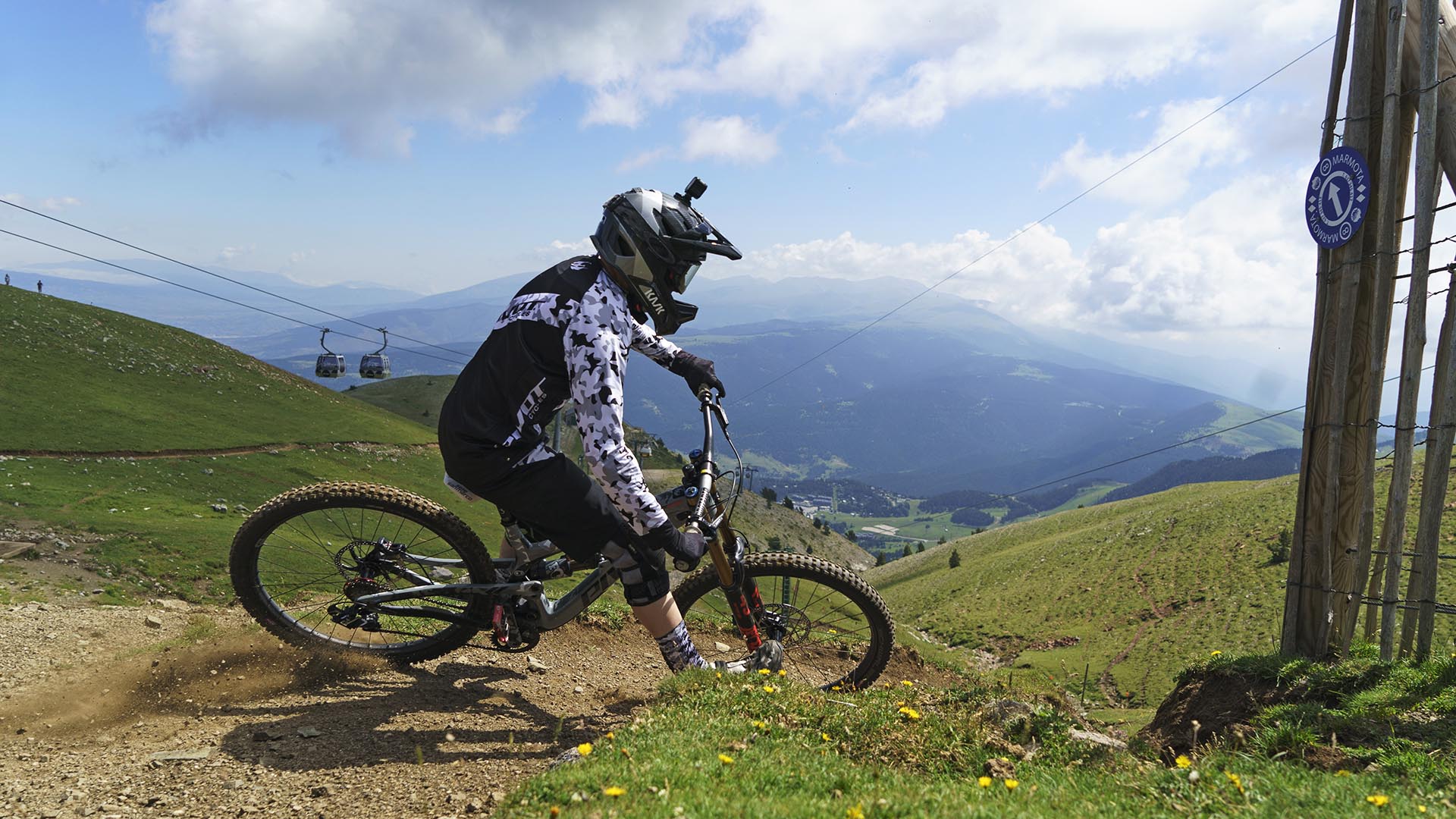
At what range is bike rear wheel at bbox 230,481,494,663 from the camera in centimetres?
A: 691

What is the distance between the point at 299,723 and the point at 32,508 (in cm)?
3017

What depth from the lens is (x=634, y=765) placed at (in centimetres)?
459

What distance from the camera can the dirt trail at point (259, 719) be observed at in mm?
4770

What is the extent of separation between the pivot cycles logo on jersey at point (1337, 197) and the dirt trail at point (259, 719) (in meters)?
7.73

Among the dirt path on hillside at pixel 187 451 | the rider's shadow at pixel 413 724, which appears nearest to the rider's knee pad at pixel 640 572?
the rider's shadow at pixel 413 724

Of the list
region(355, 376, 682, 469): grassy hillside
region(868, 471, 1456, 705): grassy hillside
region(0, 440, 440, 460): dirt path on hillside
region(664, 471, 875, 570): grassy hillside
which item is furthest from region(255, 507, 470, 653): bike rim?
region(355, 376, 682, 469): grassy hillside

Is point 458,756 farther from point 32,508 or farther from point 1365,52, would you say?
point 32,508

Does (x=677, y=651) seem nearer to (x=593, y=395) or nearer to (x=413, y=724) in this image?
(x=413, y=724)

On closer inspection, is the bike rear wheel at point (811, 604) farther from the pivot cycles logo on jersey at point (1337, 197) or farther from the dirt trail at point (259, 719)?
the pivot cycles logo on jersey at point (1337, 197)

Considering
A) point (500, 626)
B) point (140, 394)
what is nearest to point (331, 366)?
point (140, 394)

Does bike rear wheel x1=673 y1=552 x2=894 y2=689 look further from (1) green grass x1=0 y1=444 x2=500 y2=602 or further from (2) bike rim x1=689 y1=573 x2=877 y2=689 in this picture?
(1) green grass x1=0 y1=444 x2=500 y2=602

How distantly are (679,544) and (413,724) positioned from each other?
8.05 feet

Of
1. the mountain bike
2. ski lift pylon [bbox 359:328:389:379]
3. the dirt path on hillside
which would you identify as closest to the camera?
the mountain bike

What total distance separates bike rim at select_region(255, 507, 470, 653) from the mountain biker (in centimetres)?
109
